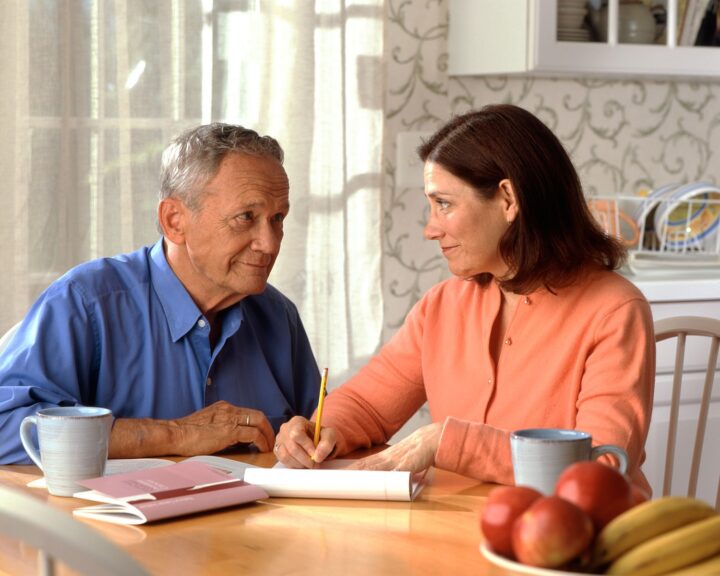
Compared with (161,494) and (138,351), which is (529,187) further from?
(161,494)

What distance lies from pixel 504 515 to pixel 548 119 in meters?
2.52

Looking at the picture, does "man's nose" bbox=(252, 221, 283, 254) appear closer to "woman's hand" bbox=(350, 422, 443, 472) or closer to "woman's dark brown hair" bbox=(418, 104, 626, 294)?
"woman's dark brown hair" bbox=(418, 104, 626, 294)

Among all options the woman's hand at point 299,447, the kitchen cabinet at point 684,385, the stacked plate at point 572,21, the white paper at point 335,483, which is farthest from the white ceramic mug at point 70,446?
the stacked plate at point 572,21

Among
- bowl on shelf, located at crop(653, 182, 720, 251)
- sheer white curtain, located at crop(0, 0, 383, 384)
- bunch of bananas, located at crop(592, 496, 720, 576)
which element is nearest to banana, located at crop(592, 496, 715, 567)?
bunch of bananas, located at crop(592, 496, 720, 576)

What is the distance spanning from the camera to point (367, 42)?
2.97 meters

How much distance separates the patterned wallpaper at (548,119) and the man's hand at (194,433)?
58.1 inches

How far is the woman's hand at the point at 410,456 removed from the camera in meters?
1.50

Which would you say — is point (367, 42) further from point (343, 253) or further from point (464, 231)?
point (464, 231)

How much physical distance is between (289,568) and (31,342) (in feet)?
2.45

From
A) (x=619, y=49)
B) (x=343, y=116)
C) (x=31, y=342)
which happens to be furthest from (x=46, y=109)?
(x=619, y=49)

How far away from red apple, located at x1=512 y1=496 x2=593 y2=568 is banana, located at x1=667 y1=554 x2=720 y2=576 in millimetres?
90

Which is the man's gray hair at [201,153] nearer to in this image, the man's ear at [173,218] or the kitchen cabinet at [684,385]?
the man's ear at [173,218]

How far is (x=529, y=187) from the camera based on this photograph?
5.85ft

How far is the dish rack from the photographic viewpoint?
3180 mm
